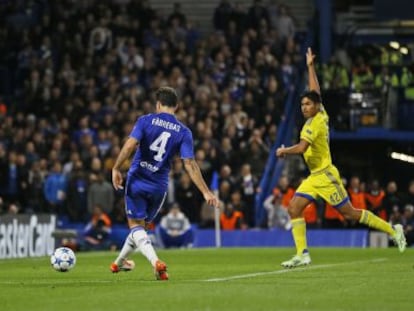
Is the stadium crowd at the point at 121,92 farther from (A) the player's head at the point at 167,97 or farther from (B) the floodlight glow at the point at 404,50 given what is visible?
(A) the player's head at the point at 167,97

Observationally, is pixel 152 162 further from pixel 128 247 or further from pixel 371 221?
pixel 371 221

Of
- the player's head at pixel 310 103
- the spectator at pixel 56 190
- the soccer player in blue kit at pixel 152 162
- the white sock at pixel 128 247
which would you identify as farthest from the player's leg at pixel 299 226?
the spectator at pixel 56 190

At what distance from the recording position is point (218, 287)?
1361 cm

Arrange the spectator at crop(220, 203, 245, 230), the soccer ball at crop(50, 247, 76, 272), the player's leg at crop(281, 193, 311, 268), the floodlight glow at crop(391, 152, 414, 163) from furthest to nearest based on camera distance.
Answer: the floodlight glow at crop(391, 152, 414, 163), the spectator at crop(220, 203, 245, 230), the player's leg at crop(281, 193, 311, 268), the soccer ball at crop(50, 247, 76, 272)

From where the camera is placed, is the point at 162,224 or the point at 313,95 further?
the point at 162,224

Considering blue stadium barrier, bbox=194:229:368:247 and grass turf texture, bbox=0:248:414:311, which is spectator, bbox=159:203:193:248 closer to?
blue stadium barrier, bbox=194:229:368:247

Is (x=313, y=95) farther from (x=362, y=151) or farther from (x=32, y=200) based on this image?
(x=362, y=151)

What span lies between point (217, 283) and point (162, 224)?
15.5m

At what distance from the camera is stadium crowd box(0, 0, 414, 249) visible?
31.2 meters

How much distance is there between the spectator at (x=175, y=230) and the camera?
29500mm

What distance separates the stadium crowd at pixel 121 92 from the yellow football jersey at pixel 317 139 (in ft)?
40.3

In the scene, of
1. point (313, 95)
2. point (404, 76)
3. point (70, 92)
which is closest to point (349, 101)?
point (404, 76)

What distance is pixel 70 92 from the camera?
34.6 metres

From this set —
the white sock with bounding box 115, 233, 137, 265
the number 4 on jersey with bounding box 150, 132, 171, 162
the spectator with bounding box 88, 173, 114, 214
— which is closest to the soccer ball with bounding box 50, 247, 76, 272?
the white sock with bounding box 115, 233, 137, 265
